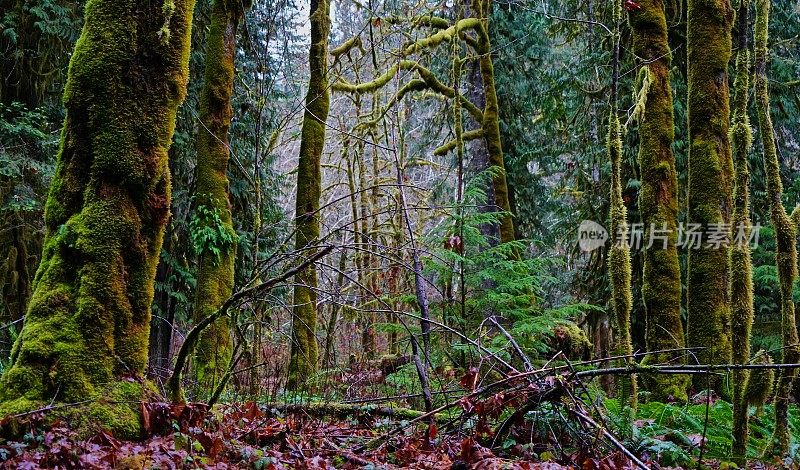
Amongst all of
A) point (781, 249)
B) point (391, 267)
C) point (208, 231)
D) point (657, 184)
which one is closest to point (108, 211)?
point (391, 267)

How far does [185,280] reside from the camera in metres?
11.4

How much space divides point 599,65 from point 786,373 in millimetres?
8580

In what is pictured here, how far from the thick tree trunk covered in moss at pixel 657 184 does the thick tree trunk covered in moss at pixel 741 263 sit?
9.05 ft

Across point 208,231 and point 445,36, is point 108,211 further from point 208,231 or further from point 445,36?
point 445,36

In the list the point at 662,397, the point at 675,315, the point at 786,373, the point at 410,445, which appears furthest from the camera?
the point at 675,315

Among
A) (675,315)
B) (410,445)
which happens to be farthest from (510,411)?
(675,315)

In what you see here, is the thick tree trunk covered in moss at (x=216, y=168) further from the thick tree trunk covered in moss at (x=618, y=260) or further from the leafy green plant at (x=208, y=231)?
the thick tree trunk covered in moss at (x=618, y=260)

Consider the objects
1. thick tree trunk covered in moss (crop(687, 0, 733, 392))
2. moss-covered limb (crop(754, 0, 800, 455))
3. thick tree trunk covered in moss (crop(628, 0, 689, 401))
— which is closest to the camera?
moss-covered limb (crop(754, 0, 800, 455))

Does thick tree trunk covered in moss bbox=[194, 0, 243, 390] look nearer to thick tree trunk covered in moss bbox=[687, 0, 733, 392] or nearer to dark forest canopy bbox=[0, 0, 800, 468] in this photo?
dark forest canopy bbox=[0, 0, 800, 468]

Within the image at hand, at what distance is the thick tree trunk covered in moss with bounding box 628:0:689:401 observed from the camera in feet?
23.2

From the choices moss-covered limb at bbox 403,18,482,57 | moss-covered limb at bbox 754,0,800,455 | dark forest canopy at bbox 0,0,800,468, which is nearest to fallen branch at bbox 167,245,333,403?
dark forest canopy at bbox 0,0,800,468

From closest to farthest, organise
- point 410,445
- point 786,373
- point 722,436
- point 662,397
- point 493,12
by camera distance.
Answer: point 786,373, point 410,445, point 722,436, point 662,397, point 493,12

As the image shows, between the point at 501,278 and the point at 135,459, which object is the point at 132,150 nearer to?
the point at 135,459

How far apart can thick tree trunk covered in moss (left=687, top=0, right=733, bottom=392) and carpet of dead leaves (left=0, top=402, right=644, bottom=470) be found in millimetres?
3415
